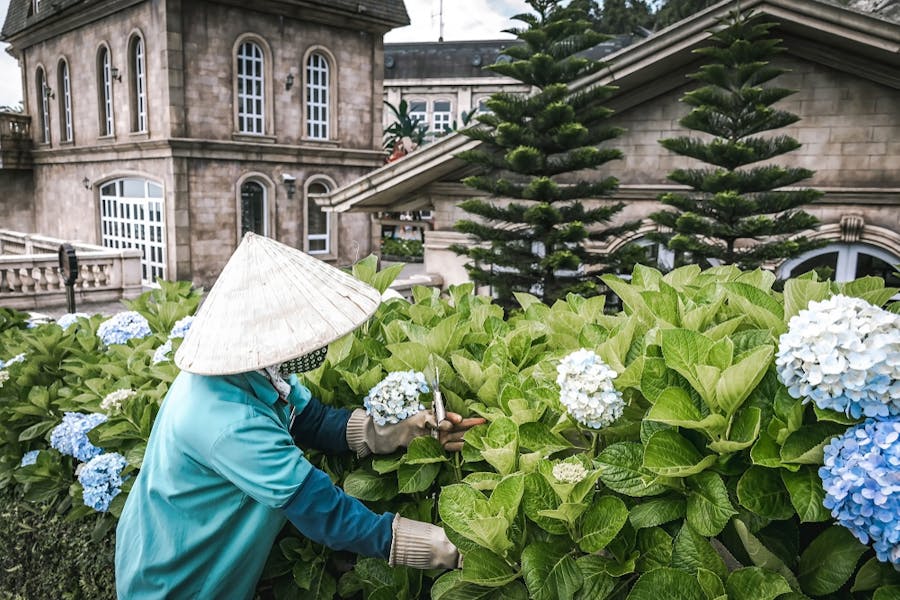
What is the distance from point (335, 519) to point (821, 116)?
29.6 ft

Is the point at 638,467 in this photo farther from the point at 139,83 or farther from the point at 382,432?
the point at 139,83

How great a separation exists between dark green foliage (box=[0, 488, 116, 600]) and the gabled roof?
7.78m

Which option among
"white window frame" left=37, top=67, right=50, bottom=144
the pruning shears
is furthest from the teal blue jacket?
"white window frame" left=37, top=67, right=50, bottom=144

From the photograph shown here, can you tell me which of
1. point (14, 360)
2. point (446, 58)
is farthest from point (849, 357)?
point (446, 58)

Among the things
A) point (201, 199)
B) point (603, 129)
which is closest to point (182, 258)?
point (201, 199)

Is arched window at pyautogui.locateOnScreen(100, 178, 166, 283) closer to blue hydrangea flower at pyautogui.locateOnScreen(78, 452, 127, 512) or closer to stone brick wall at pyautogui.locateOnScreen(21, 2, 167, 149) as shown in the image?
stone brick wall at pyautogui.locateOnScreen(21, 2, 167, 149)

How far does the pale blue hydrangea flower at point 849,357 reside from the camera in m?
1.28

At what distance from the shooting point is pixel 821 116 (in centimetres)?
878

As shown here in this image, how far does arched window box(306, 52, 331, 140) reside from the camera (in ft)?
64.0

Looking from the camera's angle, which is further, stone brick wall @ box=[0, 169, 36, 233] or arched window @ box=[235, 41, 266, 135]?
stone brick wall @ box=[0, 169, 36, 233]

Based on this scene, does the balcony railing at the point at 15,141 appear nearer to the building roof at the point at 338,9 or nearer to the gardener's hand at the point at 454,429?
the building roof at the point at 338,9

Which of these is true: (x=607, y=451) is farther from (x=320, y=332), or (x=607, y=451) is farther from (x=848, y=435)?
(x=320, y=332)

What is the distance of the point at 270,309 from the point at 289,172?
18.0 meters

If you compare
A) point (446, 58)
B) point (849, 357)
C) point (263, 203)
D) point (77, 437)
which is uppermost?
point (446, 58)
